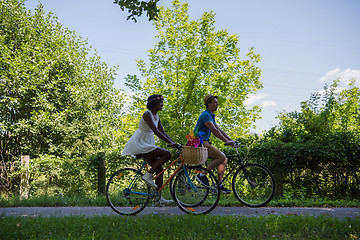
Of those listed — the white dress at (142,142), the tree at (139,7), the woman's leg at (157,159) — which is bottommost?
the woman's leg at (157,159)

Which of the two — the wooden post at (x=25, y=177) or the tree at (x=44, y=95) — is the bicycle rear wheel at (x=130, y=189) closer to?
the wooden post at (x=25, y=177)

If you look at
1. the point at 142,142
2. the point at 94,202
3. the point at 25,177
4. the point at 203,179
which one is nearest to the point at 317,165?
the point at 203,179

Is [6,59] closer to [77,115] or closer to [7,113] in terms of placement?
[7,113]

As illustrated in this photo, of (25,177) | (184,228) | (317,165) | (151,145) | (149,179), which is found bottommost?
(184,228)

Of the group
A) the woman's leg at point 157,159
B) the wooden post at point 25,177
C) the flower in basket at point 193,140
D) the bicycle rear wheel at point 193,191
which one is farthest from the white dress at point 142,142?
the wooden post at point 25,177

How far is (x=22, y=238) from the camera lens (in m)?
4.25

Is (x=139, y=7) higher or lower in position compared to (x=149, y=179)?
higher

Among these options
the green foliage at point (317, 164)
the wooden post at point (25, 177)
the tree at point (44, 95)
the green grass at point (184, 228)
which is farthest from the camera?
the tree at point (44, 95)

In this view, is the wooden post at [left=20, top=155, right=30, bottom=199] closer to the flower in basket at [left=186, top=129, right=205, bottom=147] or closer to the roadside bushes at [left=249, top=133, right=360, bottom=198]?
A: the flower in basket at [left=186, top=129, right=205, bottom=147]

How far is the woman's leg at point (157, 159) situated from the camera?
17.0 ft

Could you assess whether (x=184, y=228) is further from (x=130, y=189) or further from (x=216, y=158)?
(x=216, y=158)

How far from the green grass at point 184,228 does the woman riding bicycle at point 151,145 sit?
0.78 metres

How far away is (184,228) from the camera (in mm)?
4254

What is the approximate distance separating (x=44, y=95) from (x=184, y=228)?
12387 millimetres
